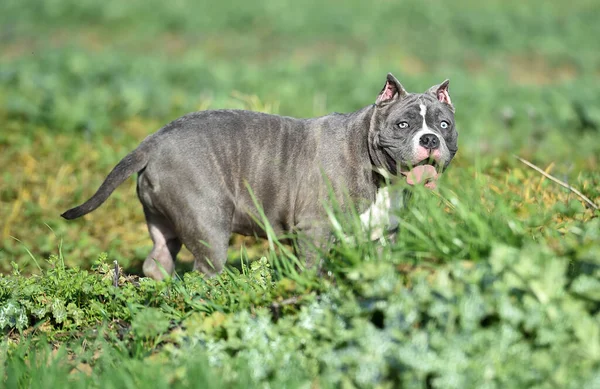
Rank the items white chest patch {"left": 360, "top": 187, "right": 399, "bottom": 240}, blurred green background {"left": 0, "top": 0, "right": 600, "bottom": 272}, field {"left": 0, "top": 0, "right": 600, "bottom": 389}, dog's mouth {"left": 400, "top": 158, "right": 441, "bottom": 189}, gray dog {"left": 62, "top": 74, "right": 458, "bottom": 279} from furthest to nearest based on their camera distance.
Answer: blurred green background {"left": 0, "top": 0, "right": 600, "bottom": 272} < gray dog {"left": 62, "top": 74, "right": 458, "bottom": 279} < dog's mouth {"left": 400, "top": 158, "right": 441, "bottom": 189} < white chest patch {"left": 360, "top": 187, "right": 399, "bottom": 240} < field {"left": 0, "top": 0, "right": 600, "bottom": 389}

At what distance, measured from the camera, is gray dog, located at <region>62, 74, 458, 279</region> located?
5.59 metres

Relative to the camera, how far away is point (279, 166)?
589 cm

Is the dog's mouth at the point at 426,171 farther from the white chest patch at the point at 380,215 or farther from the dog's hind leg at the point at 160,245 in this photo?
the dog's hind leg at the point at 160,245

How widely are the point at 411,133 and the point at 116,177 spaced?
2074 mm

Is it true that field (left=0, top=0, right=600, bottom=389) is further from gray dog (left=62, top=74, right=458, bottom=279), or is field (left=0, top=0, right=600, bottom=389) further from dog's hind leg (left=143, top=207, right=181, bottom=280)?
gray dog (left=62, top=74, right=458, bottom=279)

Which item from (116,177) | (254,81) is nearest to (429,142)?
(116,177)

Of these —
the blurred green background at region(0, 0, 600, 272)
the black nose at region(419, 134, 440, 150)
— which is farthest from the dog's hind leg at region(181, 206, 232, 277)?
the blurred green background at region(0, 0, 600, 272)

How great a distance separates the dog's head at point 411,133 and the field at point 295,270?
0.32m

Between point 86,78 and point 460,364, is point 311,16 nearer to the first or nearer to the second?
point 86,78

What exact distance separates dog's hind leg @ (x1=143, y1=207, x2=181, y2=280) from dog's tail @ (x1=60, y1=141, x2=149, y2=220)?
47 centimetres

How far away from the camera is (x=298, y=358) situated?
4.05 metres

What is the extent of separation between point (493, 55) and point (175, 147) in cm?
1791

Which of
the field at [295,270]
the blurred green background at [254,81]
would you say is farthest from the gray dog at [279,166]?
the blurred green background at [254,81]

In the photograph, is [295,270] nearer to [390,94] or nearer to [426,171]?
[426,171]
